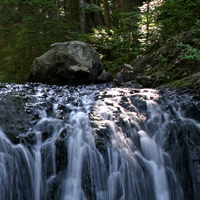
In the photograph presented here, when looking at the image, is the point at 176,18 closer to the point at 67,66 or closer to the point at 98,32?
the point at 98,32

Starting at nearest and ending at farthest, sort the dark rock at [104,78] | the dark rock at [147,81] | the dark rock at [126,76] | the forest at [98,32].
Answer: the dark rock at [147,81], the dark rock at [126,76], the dark rock at [104,78], the forest at [98,32]

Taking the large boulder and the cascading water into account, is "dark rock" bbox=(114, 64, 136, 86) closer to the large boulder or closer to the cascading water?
the large boulder

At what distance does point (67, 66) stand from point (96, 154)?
4378 mm

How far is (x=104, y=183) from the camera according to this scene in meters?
3.05

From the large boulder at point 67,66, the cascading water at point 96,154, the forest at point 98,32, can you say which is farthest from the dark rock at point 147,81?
the cascading water at point 96,154

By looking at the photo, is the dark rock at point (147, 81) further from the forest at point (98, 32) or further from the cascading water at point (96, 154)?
the cascading water at point (96, 154)

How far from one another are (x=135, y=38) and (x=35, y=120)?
7695 mm

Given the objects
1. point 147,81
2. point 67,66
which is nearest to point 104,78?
point 67,66

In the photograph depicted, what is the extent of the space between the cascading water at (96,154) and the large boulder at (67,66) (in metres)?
3.11

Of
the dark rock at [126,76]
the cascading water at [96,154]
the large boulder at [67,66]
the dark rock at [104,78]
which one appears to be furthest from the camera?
the dark rock at [104,78]

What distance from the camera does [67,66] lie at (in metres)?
7.05

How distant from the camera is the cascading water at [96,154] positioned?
2.94 meters

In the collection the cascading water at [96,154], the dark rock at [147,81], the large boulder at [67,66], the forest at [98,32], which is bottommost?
the cascading water at [96,154]

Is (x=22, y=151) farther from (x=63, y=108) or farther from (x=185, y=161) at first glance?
(x=185, y=161)
